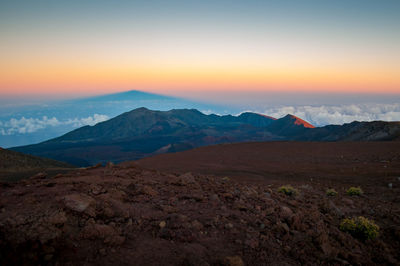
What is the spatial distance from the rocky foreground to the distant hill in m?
52.0

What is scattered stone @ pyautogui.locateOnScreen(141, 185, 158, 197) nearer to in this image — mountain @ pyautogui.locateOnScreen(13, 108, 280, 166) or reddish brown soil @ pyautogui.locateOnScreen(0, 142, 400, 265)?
reddish brown soil @ pyautogui.locateOnScreen(0, 142, 400, 265)

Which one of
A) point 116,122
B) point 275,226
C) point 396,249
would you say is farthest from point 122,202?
point 116,122

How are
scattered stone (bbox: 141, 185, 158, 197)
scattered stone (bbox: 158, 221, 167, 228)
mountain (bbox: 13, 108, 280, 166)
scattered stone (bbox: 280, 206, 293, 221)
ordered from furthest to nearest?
mountain (bbox: 13, 108, 280, 166) < scattered stone (bbox: 141, 185, 158, 197) < scattered stone (bbox: 280, 206, 293, 221) < scattered stone (bbox: 158, 221, 167, 228)

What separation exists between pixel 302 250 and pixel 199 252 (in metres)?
1.96

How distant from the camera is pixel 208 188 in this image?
7406 millimetres

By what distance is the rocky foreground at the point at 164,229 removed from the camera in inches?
134

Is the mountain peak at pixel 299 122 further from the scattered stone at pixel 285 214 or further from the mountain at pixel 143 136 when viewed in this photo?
the scattered stone at pixel 285 214

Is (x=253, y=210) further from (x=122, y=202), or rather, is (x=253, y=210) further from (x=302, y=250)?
(x=122, y=202)

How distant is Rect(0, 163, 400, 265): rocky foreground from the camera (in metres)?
3.39

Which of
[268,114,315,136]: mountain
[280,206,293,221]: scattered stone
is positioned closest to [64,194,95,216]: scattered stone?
[280,206,293,221]: scattered stone

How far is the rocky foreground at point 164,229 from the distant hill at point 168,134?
52.0 meters

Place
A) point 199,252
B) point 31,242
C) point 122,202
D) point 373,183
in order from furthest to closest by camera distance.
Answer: point 373,183 < point 122,202 < point 199,252 < point 31,242

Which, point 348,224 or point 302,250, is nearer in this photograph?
point 302,250

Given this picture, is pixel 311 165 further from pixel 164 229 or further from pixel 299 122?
pixel 299 122
